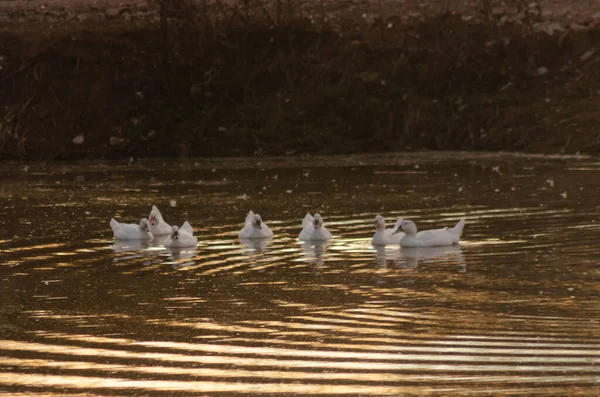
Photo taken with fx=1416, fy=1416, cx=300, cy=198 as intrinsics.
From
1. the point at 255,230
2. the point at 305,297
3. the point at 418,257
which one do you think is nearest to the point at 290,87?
the point at 255,230

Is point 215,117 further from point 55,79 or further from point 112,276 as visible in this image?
point 112,276

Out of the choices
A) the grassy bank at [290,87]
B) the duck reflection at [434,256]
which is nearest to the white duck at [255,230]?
the duck reflection at [434,256]

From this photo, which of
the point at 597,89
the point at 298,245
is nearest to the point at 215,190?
the point at 298,245

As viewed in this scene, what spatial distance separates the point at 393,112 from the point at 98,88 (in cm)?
811

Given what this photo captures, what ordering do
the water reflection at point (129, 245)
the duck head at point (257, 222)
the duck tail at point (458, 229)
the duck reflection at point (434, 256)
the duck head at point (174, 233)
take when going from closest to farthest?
the duck reflection at point (434, 256) < the duck head at point (174, 233) < the duck tail at point (458, 229) < the water reflection at point (129, 245) < the duck head at point (257, 222)

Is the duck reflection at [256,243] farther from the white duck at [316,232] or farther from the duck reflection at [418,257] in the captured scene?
the duck reflection at [418,257]

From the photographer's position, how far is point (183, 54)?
39469mm

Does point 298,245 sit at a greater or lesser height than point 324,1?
lesser

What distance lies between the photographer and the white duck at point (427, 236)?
1861 centimetres

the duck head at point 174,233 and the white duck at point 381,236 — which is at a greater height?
the duck head at point 174,233

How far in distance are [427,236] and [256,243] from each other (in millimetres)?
2336

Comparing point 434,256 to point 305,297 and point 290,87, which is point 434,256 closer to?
point 305,297

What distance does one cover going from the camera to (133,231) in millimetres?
20062

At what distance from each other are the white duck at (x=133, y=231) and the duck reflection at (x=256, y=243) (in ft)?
→ 5.05
